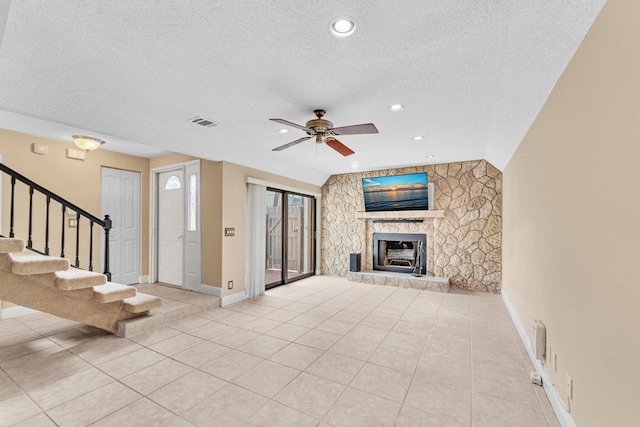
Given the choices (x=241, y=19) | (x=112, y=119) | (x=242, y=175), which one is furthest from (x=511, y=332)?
(x=112, y=119)

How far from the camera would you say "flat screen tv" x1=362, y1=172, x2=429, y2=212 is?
5.86 m

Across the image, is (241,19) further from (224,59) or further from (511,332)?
(511,332)

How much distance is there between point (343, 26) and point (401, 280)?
502 cm

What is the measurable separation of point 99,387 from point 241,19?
9.77ft

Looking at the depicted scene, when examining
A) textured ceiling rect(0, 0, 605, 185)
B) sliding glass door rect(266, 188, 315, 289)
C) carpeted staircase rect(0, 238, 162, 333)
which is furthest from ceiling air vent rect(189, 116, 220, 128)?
sliding glass door rect(266, 188, 315, 289)

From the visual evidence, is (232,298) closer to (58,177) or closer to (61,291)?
(61,291)

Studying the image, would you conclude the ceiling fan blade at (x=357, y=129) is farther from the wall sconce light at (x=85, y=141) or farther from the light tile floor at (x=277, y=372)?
the wall sconce light at (x=85, y=141)

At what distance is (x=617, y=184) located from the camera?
1275 mm

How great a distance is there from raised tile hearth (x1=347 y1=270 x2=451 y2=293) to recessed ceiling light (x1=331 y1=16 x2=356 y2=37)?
16.1 feet

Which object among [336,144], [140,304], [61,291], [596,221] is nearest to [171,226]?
[140,304]

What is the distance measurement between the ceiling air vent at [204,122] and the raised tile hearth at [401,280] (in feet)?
14.3

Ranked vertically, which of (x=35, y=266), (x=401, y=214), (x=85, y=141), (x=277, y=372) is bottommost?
(x=277, y=372)

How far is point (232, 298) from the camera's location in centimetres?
469

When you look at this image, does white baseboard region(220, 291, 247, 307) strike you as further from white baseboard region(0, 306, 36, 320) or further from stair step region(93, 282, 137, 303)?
white baseboard region(0, 306, 36, 320)
